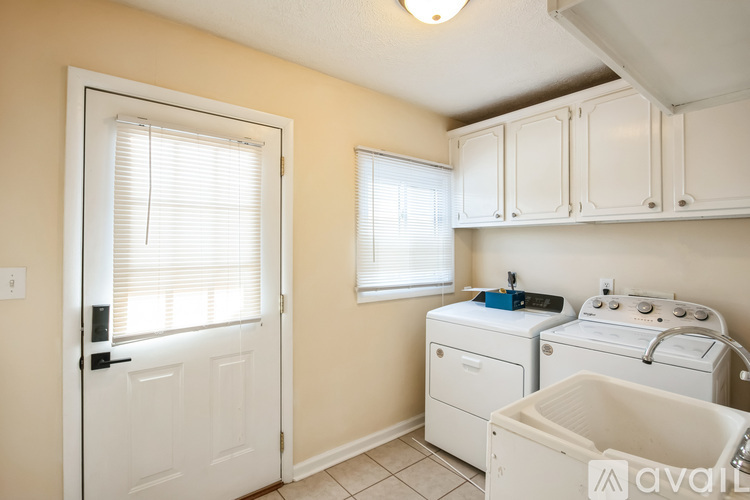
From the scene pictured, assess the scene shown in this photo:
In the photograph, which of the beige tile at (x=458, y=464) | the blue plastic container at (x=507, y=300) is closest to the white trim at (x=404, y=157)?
the blue plastic container at (x=507, y=300)

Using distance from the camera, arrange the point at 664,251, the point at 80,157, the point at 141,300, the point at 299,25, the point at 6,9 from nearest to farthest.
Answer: the point at 6,9, the point at 80,157, the point at 141,300, the point at 299,25, the point at 664,251

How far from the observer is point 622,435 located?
115cm

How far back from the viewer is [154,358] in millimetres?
1620

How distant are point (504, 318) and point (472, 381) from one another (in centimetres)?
45

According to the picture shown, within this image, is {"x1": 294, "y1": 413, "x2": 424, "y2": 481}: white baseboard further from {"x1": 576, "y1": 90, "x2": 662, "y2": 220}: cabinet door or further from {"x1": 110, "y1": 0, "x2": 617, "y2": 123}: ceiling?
{"x1": 110, "y1": 0, "x2": 617, "y2": 123}: ceiling

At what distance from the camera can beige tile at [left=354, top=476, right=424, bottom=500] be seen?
190 centimetres

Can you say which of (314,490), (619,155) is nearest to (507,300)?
(619,155)

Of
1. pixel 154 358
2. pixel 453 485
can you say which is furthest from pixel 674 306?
pixel 154 358

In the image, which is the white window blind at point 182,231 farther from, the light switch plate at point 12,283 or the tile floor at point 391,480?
the tile floor at point 391,480

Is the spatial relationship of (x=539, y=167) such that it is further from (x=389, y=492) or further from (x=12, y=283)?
(x=12, y=283)

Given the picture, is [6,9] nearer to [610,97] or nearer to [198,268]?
[198,268]

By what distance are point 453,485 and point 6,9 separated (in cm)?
308

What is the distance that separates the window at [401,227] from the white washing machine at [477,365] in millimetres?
375

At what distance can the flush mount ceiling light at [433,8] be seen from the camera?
1.46m
